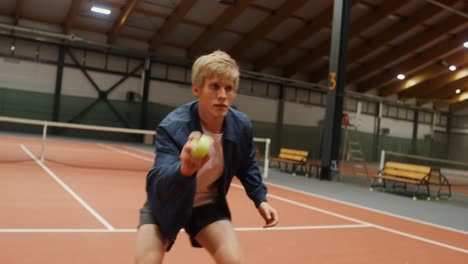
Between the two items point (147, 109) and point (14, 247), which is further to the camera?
point (147, 109)

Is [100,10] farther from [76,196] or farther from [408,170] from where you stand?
[76,196]

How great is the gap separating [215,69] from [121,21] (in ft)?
68.4

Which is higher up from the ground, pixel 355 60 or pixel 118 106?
pixel 355 60

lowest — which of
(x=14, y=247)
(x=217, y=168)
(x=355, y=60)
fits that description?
(x=14, y=247)

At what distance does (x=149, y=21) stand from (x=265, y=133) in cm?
829

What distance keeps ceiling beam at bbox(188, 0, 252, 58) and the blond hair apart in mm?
19141

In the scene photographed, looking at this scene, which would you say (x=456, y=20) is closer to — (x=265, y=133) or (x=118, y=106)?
(x=265, y=133)

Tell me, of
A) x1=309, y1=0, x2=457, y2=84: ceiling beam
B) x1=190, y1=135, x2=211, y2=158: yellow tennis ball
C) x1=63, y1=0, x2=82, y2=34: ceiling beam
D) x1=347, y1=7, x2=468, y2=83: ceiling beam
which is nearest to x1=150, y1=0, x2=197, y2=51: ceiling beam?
x1=63, y1=0, x2=82, y2=34: ceiling beam

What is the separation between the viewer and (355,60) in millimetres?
26734

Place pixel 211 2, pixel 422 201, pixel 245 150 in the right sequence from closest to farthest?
1. pixel 245 150
2. pixel 422 201
3. pixel 211 2

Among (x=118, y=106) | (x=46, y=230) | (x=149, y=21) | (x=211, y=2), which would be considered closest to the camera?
(x=46, y=230)

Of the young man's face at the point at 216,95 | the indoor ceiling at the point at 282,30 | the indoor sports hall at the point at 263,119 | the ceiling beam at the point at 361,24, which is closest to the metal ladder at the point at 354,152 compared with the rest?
the indoor sports hall at the point at 263,119

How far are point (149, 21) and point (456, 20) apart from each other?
15.6 meters

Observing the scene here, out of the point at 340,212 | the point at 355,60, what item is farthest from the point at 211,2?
the point at 340,212
